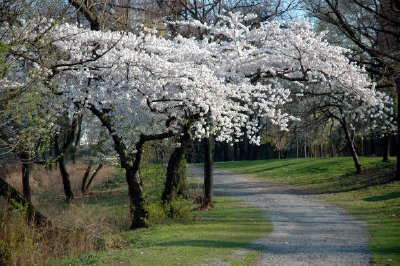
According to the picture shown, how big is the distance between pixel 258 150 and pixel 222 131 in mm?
54783

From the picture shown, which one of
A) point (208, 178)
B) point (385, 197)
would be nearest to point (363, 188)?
point (385, 197)

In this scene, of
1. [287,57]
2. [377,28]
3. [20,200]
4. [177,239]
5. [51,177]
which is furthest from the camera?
[51,177]

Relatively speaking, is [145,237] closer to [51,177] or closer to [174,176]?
[174,176]

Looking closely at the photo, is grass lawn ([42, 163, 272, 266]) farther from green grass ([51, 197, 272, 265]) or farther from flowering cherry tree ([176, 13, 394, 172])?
flowering cherry tree ([176, 13, 394, 172])

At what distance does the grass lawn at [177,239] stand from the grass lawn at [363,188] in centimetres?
281

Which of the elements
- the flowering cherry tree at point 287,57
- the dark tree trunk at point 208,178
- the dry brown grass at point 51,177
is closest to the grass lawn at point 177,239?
the dark tree trunk at point 208,178

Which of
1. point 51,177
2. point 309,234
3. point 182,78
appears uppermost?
Result: point 182,78

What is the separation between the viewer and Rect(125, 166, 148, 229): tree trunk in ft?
49.4

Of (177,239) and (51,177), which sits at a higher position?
(51,177)

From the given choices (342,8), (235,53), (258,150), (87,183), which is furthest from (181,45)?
(258,150)

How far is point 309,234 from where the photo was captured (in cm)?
1331

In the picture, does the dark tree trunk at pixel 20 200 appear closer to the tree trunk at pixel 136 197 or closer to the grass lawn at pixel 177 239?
the grass lawn at pixel 177 239

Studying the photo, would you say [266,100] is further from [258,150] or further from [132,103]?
[258,150]

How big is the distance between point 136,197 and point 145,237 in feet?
8.14
